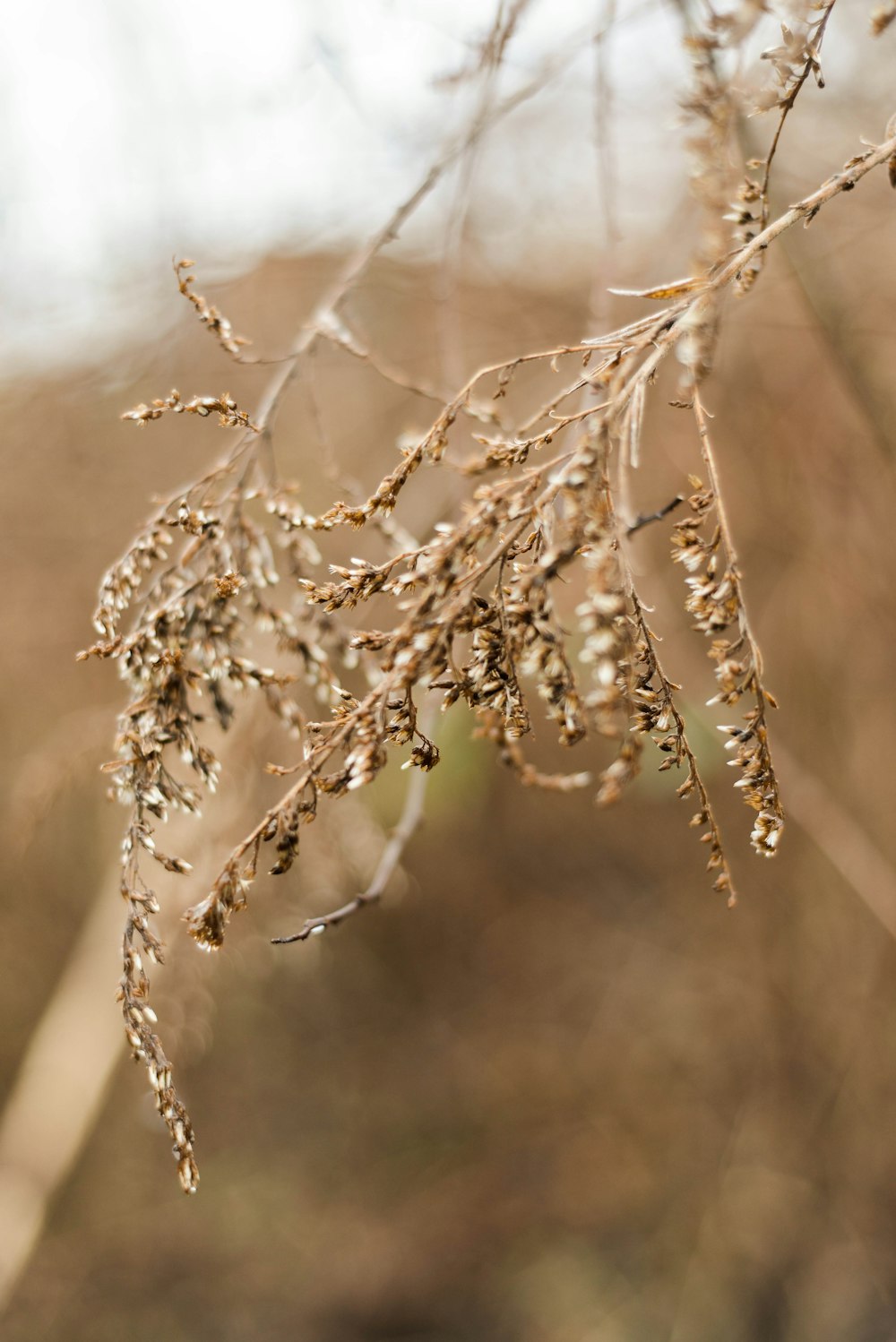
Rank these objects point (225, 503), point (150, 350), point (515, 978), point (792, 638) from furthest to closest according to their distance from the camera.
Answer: point (515, 978), point (792, 638), point (150, 350), point (225, 503)

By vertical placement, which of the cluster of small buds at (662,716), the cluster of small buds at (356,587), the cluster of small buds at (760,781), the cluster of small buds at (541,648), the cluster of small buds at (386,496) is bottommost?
the cluster of small buds at (760,781)

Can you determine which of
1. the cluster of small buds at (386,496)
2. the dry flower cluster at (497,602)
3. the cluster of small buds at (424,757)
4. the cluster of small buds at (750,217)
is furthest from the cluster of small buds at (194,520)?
the cluster of small buds at (750,217)

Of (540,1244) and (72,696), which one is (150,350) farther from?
(540,1244)

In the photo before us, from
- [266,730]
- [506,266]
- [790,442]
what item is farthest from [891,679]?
[266,730]

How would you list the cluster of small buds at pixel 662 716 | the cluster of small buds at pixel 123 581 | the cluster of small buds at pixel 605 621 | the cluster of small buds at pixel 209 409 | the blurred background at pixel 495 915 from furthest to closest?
the blurred background at pixel 495 915, the cluster of small buds at pixel 123 581, the cluster of small buds at pixel 209 409, the cluster of small buds at pixel 662 716, the cluster of small buds at pixel 605 621

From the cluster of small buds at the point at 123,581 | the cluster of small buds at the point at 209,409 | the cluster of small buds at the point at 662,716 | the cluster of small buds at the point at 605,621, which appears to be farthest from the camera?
the cluster of small buds at the point at 123,581

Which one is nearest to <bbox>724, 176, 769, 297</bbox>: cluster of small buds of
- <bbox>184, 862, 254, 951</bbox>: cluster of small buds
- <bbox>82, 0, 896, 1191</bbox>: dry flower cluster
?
<bbox>82, 0, 896, 1191</bbox>: dry flower cluster

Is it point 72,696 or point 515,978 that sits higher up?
point 72,696

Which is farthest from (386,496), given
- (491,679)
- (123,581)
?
(123,581)

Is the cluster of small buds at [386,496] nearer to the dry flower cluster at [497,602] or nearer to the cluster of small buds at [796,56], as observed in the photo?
the dry flower cluster at [497,602]

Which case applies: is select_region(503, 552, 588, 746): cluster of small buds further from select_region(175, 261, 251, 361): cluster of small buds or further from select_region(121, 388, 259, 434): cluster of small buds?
select_region(175, 261, 251, 361): cluster of small buds

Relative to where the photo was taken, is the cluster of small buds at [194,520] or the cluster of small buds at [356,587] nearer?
the cluster of small buds at [356,587]
